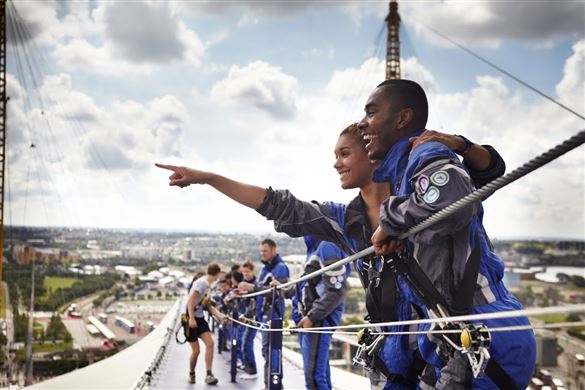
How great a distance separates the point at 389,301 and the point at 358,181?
474mm

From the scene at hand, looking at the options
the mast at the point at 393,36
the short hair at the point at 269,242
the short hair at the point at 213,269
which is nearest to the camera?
the short hair at the point at 269,242

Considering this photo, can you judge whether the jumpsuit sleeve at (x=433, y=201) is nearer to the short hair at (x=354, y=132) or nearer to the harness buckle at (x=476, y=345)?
the harness buckle at (x=476, y=345)

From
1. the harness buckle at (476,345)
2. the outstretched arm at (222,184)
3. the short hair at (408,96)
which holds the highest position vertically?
the short hair at (408,96)

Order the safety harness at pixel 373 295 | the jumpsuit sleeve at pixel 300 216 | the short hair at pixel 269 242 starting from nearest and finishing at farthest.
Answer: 1. the safety harness at pixel 373 295
2. the jumpsuit sleeve at pixel 300 216
3. the short hair at pixel 269 242

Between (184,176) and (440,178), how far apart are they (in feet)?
3.10

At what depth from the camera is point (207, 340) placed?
7.15 metres

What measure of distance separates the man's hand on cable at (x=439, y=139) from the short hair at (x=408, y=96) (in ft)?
0.62

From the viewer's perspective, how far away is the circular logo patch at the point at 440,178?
1321 millimetres

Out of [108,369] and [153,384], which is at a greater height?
[153,384]

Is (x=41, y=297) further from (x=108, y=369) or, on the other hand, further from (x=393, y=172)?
(x=393, y=172)

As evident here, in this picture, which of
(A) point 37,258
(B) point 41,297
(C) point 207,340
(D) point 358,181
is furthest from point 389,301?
(B) point 41,297

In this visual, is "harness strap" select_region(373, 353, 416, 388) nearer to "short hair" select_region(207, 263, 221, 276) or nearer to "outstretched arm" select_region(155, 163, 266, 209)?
"outstretched arm" select_region(155, 163, 266, 209)

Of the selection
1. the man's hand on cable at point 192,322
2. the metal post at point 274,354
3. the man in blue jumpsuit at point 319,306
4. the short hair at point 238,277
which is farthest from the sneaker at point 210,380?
the metal post at point 274,354

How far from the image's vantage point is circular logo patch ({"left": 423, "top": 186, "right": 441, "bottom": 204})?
1315 millimetres
